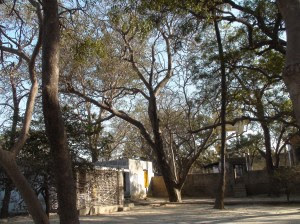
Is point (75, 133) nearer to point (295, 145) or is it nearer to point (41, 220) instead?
point (41, 220)

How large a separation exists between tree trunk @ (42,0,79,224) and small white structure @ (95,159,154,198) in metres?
20.7

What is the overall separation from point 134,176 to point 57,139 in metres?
24.0

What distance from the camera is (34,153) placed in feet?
49.5

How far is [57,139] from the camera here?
25.0 feet

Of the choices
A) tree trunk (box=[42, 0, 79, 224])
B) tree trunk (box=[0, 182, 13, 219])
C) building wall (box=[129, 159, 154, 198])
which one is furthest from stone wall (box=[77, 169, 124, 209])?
tree trunk (box=[42, 0, 79, 224])

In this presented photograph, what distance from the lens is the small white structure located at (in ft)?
98.4

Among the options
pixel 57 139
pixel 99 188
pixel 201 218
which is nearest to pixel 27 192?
pixel 57 139

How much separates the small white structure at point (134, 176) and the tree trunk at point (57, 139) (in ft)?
67.8

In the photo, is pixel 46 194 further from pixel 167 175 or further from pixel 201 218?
pixel 167 175

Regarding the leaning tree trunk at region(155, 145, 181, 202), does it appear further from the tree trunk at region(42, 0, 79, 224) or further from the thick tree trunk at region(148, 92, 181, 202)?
the tree trunk at region(42, 0, 79, 224)

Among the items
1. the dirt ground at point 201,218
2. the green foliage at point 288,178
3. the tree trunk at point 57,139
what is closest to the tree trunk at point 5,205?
the dirt ground at point 201,218

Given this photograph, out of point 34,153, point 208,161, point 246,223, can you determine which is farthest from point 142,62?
point 208,161

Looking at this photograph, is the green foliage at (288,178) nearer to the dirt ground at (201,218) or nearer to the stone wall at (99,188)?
the dirt ground at (201,218)

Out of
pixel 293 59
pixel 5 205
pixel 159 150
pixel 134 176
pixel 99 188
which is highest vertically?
pixel 159 150
